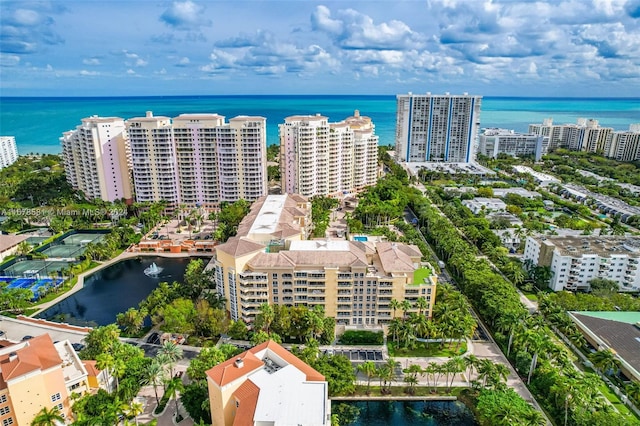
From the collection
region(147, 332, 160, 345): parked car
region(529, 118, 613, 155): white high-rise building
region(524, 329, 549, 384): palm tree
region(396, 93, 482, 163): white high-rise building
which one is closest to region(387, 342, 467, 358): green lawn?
region(524, 329, 549, 384): palm tree

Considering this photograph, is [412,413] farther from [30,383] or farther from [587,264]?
[587,264]

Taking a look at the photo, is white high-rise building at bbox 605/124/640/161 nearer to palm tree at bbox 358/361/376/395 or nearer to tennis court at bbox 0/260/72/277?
palm tree at bbox 358/361/376/395

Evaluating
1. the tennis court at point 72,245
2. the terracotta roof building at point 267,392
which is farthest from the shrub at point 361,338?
the tennis court at point 72,245

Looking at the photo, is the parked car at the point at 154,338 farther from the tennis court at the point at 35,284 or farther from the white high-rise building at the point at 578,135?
the white high-rise building at the point at 578,135

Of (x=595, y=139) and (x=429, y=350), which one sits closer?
(x=429, y=350)

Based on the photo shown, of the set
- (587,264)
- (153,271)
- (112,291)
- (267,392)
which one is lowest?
(112,291)

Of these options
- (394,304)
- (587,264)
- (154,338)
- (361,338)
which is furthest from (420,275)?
(154,338)

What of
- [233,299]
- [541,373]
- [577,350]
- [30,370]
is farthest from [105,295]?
[577,350]
